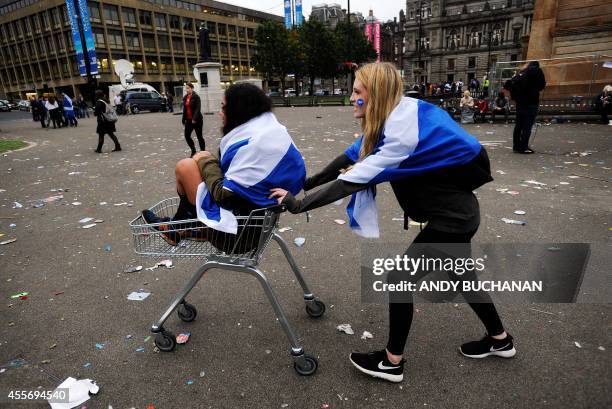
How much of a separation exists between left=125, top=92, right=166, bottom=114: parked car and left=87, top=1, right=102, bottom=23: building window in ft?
109

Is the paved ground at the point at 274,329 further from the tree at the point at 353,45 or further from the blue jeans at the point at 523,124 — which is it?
the tree at the point at 353,45

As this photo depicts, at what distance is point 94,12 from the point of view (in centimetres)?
5903

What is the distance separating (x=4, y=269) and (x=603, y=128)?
628 inches

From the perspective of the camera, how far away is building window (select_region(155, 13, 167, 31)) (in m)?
68.6

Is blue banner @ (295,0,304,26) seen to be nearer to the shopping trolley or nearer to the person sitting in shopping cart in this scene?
the person sitting in shopping cart

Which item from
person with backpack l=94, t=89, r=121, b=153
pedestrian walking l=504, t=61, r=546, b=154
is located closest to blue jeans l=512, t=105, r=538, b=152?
pedestrian walking l=504, t=61, r=546, b=154

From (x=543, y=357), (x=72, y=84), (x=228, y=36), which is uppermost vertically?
(x=228, y=36)

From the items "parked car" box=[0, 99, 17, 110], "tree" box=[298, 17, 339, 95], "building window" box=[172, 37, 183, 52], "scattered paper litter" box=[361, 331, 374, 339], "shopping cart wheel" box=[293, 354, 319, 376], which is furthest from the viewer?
"building window" box=[172, 37, 183, 52]

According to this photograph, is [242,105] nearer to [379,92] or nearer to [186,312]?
[379,92]

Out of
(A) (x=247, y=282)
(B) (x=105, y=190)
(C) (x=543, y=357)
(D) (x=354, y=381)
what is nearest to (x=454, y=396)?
(D) (x=354, y=381)

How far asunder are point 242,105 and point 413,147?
109 cm

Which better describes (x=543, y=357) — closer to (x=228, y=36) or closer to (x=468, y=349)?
(x=468, y=349)

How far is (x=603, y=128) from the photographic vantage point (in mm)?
12820

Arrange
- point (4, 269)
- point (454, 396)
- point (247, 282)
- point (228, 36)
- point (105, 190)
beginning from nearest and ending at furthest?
point (454, 396) < point (247, 282) < point (4, 269) < point (105, 190) < point (228, 36)
